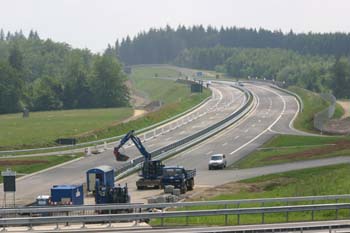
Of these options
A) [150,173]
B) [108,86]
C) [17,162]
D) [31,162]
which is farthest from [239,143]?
[108,86]

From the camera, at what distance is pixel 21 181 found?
209 feet

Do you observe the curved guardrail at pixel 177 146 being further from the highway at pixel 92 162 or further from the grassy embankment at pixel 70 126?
the grassy embankment at pixel 70 126

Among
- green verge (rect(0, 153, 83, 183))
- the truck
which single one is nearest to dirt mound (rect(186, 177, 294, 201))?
the truck

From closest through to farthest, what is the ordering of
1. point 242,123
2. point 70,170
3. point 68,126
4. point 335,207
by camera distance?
point 335,207 < point 70,170 < point 242,123 < point 68,126

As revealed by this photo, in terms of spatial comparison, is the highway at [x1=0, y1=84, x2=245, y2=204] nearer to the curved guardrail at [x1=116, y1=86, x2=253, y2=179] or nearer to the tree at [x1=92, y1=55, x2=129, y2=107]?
the curved guardrail at [x1=116, y1=86, x2=253, y2=179]

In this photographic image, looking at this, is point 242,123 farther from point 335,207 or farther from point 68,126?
point 335,207

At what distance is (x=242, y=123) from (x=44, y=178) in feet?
164

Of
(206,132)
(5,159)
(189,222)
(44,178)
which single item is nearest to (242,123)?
(206,132)

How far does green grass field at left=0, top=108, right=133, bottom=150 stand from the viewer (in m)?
97.8

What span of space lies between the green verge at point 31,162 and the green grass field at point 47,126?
11.9 metres

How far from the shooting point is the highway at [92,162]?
58.9 m

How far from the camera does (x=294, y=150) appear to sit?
7600 cm

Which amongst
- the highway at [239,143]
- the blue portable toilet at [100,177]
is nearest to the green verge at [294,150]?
the highway at [239,143]

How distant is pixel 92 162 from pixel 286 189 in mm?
29563
